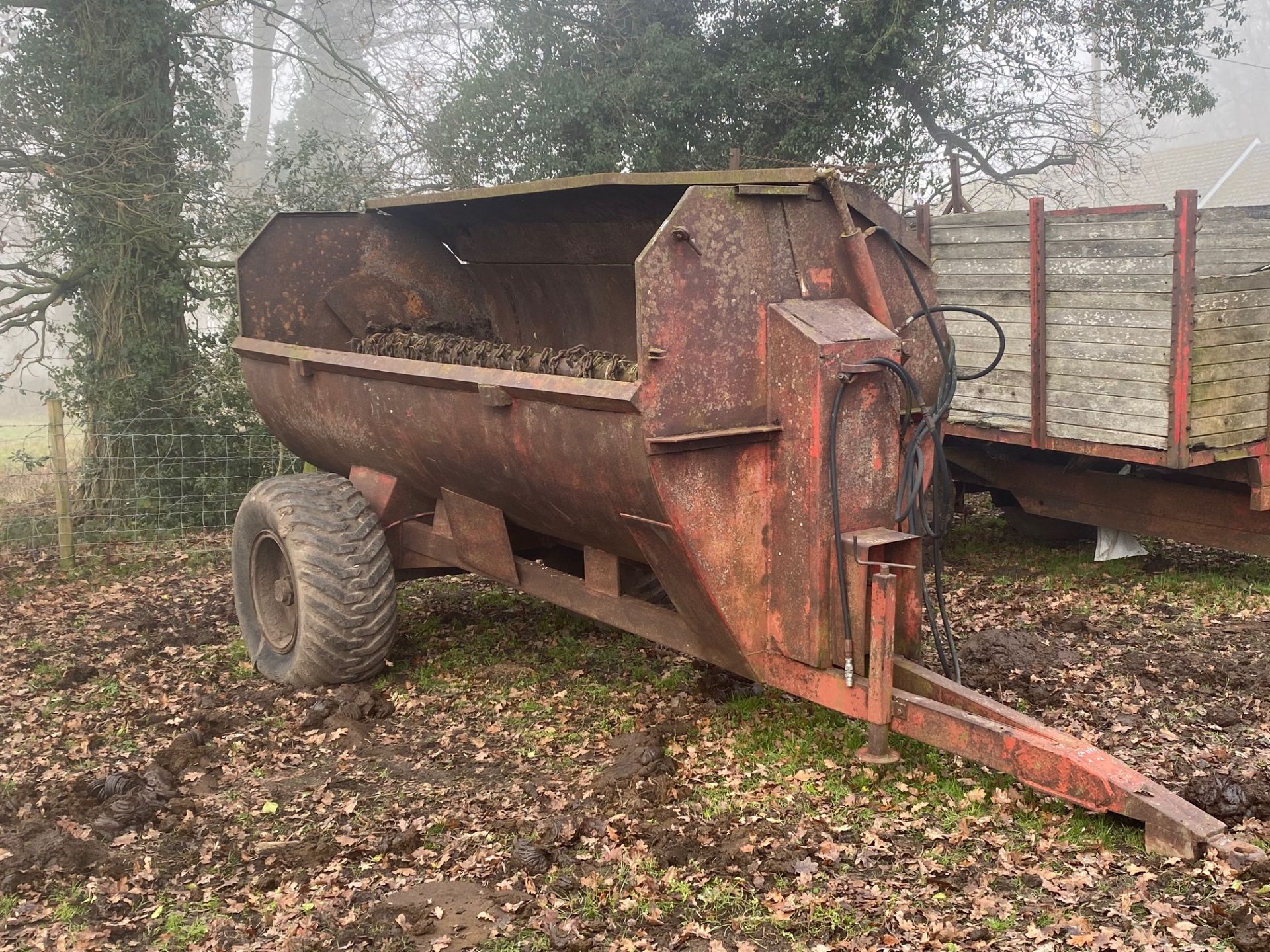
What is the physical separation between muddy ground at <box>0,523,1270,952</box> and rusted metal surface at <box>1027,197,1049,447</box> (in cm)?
109

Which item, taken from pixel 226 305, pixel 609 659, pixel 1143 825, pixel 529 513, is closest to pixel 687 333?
pixel 529 513

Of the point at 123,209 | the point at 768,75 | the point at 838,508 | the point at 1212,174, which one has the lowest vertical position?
the point at 838,508

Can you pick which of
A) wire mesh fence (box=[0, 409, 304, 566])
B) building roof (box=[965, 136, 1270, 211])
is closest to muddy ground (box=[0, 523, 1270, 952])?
wire mesh fence (box=[0, 409, 304, 566])

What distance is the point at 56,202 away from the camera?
9.57 metres

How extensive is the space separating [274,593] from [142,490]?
13.7ft

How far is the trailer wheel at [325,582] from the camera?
543 centimetres

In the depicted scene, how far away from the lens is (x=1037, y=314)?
257 inches

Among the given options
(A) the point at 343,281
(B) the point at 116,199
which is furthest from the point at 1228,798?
(B) the point at 116,199

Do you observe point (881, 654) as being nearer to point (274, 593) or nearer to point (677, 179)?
point (677, 179)

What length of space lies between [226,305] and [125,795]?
682 centimetres

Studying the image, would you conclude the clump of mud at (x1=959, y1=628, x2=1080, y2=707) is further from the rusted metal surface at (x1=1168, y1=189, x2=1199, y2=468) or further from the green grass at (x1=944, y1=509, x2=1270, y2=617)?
the rusted metal surface at (x1=1168, y1=189, x2=1199, y2=468)

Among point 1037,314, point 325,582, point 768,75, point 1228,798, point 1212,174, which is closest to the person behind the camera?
point 1228,798

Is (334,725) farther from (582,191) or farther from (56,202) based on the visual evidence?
(56,202)

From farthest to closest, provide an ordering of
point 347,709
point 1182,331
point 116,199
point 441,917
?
point 116,199 < point 1182,331 < point 347,709 < point 441,917
